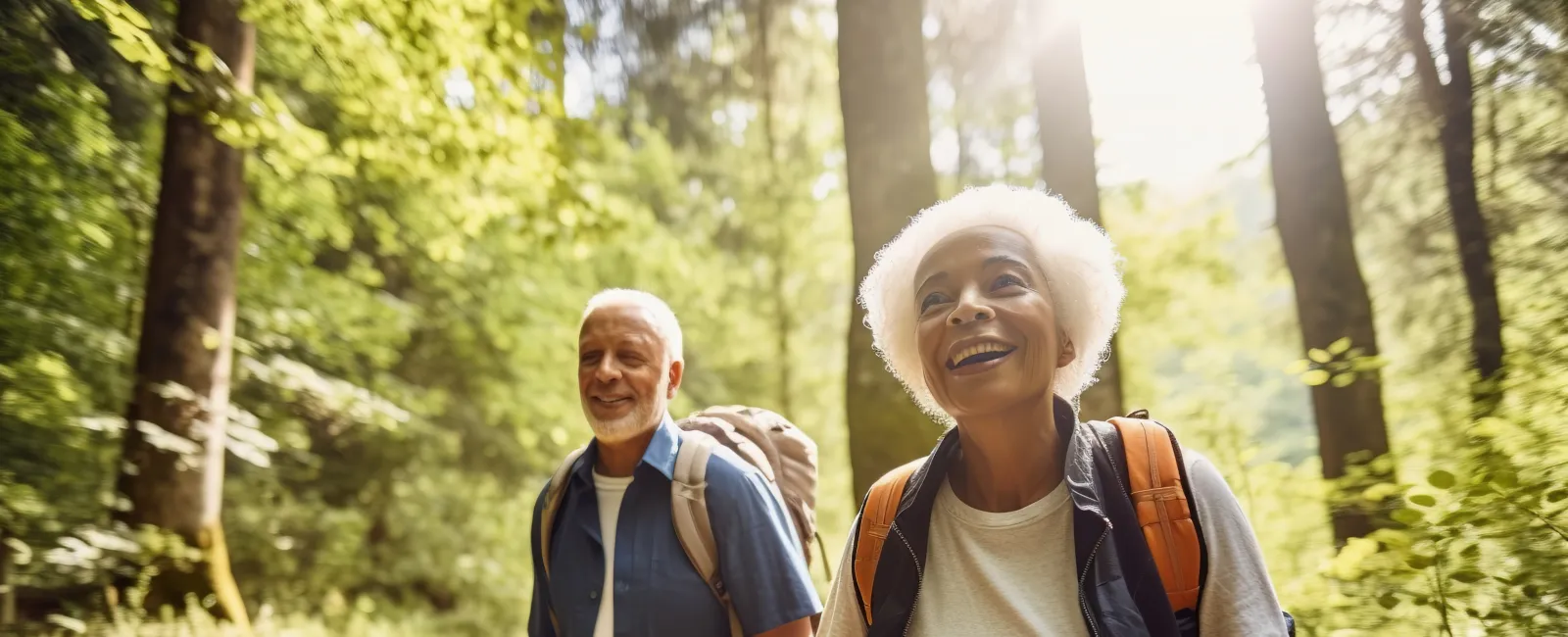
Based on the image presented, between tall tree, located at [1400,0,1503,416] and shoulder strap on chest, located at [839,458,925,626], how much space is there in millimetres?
4094

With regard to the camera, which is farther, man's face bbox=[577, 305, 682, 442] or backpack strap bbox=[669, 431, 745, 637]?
man's face bbox=[577, 305, 682, 442]

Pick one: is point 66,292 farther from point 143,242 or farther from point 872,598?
point 872,598

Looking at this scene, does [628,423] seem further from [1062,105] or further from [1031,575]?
[1062,105]

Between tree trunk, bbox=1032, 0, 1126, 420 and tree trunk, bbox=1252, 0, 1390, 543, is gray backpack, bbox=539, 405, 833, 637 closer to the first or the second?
tree trunk, bbox=1032, 0, 1126, 420

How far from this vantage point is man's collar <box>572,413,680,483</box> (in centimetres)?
282

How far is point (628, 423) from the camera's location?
9.42ft

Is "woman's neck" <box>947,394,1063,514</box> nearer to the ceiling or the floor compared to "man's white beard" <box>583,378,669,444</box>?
nearer to the floor

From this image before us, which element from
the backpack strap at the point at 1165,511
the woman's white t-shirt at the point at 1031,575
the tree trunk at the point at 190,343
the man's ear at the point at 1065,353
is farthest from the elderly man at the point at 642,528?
the tree trunk at the point at 190,343

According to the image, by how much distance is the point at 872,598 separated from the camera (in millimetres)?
2049

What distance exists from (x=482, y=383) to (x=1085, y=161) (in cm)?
856

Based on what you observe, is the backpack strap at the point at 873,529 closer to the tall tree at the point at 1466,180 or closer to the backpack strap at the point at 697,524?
the backpack strap at the point at 697,524

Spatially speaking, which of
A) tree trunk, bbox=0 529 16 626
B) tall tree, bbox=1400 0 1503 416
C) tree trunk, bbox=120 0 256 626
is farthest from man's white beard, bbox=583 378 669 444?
tree trunk, bbox=0 529 16 626

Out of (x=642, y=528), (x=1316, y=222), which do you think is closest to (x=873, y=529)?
(x=642, y=528)

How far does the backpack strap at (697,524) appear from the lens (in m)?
2.70
